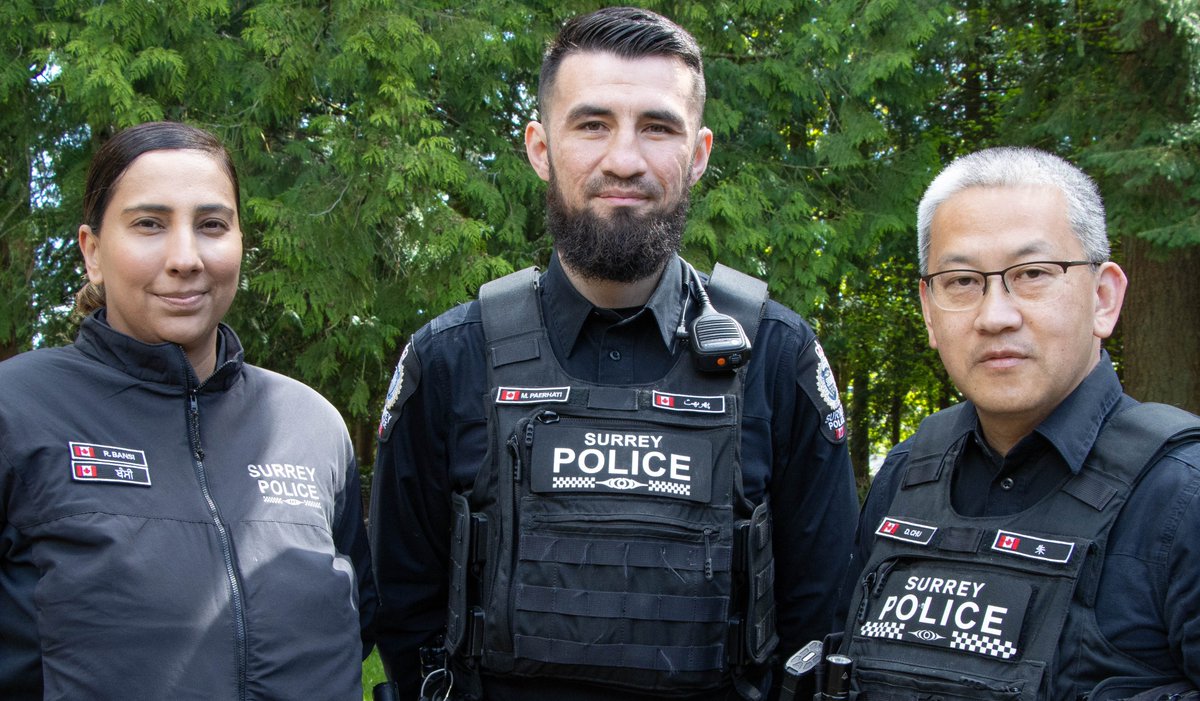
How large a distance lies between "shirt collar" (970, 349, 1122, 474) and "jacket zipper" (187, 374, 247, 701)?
164cm

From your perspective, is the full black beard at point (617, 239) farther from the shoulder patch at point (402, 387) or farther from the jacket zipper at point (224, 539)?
the jacket zipper at point (224, 539)

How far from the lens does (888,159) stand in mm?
8820

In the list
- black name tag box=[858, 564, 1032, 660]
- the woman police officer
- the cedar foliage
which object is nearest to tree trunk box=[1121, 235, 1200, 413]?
the cedar foliage

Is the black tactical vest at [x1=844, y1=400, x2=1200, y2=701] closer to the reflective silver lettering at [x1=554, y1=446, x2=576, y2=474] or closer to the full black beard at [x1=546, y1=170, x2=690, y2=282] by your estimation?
the reflective silver lettering at [x1=554, y1=446, x2=576, y2=474]

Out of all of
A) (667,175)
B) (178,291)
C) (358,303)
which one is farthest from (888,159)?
(178,291)

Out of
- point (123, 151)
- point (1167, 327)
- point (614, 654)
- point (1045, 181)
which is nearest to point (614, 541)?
point (614, 654)

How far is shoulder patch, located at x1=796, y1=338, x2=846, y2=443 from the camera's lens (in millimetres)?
2840

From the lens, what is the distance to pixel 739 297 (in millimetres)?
2881

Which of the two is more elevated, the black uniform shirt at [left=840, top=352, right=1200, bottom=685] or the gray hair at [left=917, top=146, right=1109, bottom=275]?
the gray hair at [left=917, top=146, right=1109, bottom=275]

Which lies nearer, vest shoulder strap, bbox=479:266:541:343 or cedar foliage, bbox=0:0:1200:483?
vest shoulder strap, bbox=479:266:541:343

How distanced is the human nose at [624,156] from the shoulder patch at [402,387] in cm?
72

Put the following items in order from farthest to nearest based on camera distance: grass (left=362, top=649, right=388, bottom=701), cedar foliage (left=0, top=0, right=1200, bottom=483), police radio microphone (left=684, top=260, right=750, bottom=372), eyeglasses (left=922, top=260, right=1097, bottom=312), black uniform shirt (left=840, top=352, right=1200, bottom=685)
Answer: cedar foliage (left=0, top=0, right=1200, bottom=483)
grass (left=362, top=649, right=388, bottom=701)
police radio microphone (left=684, top=260, right=750, bottom=372)
eyeglasses (left=922, top=260, right=1097, bottom=312)
black uniform shirt (left=840, top=352, right=1200, bottom=685)

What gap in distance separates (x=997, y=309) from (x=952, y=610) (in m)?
0.59

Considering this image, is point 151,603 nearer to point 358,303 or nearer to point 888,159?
point 358,303
